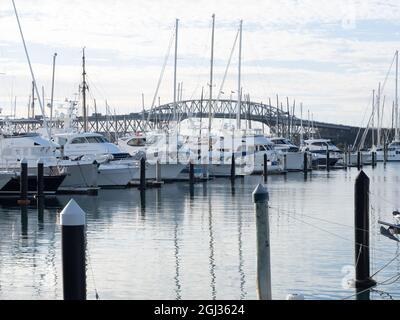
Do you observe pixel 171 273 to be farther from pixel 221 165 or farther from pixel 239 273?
pixel 221 165

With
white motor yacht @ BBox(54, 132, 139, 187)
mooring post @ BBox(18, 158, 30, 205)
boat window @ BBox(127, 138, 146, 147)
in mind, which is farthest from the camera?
boat window @ BBox(127, 138, 146, 147)

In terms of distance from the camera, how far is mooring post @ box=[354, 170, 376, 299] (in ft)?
51.4

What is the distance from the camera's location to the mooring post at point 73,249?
35.0 ft

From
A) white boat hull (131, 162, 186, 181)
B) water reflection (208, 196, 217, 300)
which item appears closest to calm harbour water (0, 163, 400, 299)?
water reflection (208, 196, 217, 300)

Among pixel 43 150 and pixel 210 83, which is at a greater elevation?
pixel 210 83

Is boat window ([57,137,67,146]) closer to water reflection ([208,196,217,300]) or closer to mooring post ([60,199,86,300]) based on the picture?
water reflection ([208,196,217,300])

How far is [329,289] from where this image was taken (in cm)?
1705

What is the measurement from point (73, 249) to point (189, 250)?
12.5 meters

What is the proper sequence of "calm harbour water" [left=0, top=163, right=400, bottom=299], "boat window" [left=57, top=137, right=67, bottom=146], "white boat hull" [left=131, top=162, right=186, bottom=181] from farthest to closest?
"white boat hull" [left=131, top=162, right=186, bottom=181]
"boat window" [left=57, top=137, right=67, bottom=146]
"calm harbour water" [left=0, top=163, right=400, bottom=299]

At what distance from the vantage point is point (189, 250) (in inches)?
908

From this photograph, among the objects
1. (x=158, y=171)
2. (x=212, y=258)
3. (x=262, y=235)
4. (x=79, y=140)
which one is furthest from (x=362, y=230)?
(x=158, y=171)

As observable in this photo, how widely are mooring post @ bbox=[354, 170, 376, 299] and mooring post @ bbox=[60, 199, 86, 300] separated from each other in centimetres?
657
